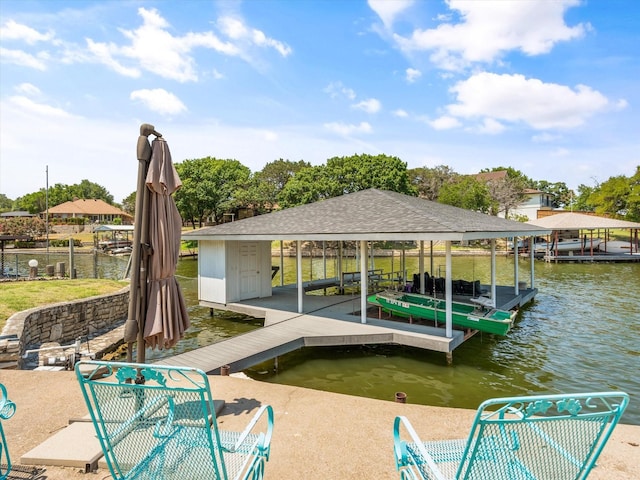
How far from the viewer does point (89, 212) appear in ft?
213

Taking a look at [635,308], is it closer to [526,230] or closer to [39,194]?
[526,230]

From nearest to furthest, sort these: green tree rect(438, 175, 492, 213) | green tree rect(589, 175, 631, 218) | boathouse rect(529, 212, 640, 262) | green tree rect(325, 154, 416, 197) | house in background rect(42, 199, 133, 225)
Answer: boathouse rect(529, 212, 640, 262) < green tree rect(325, 154, 416, 197) < green tree rect(438, 175, 492, 213) < green tree rect(589, 175, 631, 218) < house in background rect(42, 199, 133, 225)

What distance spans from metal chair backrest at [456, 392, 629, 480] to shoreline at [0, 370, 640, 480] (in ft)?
4.88

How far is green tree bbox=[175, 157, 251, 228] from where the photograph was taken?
4628 centimetres

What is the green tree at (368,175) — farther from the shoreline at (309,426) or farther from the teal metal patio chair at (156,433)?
the teal metal patio chair at (156,433)

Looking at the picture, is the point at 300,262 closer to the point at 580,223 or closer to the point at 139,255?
the point at 139,255

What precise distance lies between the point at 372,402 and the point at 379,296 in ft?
19.8

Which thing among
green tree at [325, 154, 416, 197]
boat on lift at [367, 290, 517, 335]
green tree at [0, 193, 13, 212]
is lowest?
boat on lift at [367, 290, 517, 335]

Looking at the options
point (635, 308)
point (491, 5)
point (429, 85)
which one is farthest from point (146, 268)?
point (429, 85)

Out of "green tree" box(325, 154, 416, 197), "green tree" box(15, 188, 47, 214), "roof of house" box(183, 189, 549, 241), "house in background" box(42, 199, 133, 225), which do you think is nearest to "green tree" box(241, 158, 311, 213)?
"green tree" box(325, 154, 416, 197)

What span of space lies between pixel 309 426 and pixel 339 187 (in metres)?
35.5

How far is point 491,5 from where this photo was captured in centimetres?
1073

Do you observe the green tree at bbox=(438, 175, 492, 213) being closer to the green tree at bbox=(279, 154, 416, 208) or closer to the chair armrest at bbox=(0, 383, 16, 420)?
the green tree at bbox=(279, 154, 416, 208)

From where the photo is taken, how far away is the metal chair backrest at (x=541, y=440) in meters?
2.09
